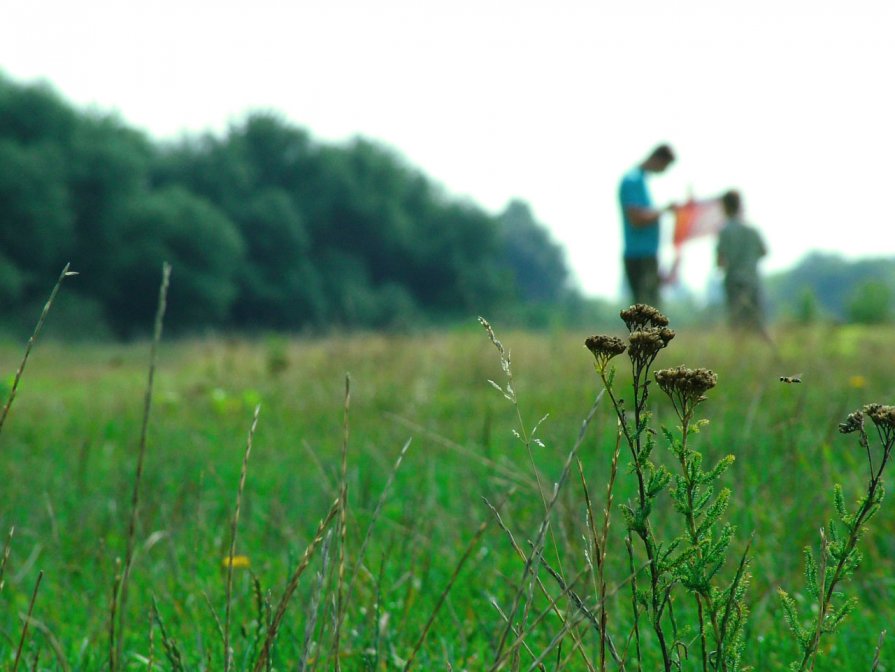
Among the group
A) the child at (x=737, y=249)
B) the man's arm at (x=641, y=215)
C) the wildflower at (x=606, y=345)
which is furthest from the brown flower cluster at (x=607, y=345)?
the child at (x=737, y=249)

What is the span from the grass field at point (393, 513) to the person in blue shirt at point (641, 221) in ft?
2.75

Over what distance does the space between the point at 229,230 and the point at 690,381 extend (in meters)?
30.6

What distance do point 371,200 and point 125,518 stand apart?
1466 inches

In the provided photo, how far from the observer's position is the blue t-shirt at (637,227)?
24.5 ft

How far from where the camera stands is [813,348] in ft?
21.1

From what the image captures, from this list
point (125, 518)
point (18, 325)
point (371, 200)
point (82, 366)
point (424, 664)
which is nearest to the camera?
point (424, 664)

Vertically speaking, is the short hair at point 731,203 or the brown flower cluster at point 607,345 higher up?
the short hair at point 731,203

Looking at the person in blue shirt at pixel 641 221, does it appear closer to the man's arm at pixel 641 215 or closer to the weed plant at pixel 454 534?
the man's arm at pixel 641 215

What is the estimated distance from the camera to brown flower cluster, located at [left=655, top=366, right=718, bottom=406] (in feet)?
2.90

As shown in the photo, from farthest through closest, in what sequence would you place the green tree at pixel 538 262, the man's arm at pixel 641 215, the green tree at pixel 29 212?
the green tree at pixel 538 262, the green tree at pixel 29 212, the man's arm at pixel 641 215

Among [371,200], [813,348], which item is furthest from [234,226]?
[813,348]

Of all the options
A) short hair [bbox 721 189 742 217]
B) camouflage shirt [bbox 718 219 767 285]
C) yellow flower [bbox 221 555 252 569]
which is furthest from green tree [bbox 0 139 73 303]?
yellow flower [bbox 221 555 252 569]

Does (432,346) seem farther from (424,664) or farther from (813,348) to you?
(424,664)

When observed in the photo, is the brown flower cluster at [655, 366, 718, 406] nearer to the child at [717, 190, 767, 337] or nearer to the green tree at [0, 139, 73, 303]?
the child at [717, 190, 767, 337]
